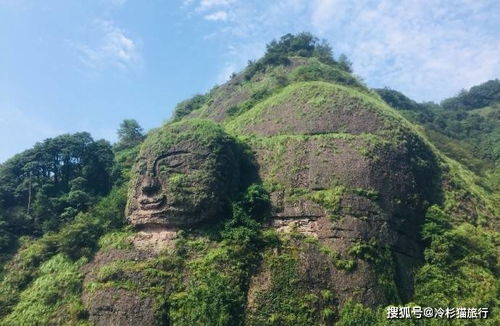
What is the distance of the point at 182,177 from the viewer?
28078 mm

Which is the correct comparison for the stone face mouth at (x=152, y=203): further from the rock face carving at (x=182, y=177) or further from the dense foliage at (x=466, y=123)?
the dense foliage at (x=466, y=123)

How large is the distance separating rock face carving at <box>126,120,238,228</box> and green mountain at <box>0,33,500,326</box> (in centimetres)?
8

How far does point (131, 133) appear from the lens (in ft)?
185

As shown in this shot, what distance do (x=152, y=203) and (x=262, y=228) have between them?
6.28 m

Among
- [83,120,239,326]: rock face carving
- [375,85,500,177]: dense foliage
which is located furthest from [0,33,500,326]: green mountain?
[375,85,500,177]: dense foliage

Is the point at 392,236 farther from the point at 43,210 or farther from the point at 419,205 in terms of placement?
the point at 43,210

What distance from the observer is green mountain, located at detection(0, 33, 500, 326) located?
2350cm

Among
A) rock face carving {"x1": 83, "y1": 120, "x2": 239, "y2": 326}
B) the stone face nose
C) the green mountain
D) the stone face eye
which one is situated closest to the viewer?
the green mountain

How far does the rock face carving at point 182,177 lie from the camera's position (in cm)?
2720

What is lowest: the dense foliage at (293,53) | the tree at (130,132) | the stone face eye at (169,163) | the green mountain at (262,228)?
the green mountain at (262,228)

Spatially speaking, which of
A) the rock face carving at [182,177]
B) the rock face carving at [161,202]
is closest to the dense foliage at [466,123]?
the rock face carving at [182,177]

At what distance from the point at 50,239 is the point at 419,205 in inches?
839

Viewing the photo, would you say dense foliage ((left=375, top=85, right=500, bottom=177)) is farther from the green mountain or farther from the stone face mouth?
the stone face mouth

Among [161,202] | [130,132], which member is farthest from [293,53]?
[161,202]
